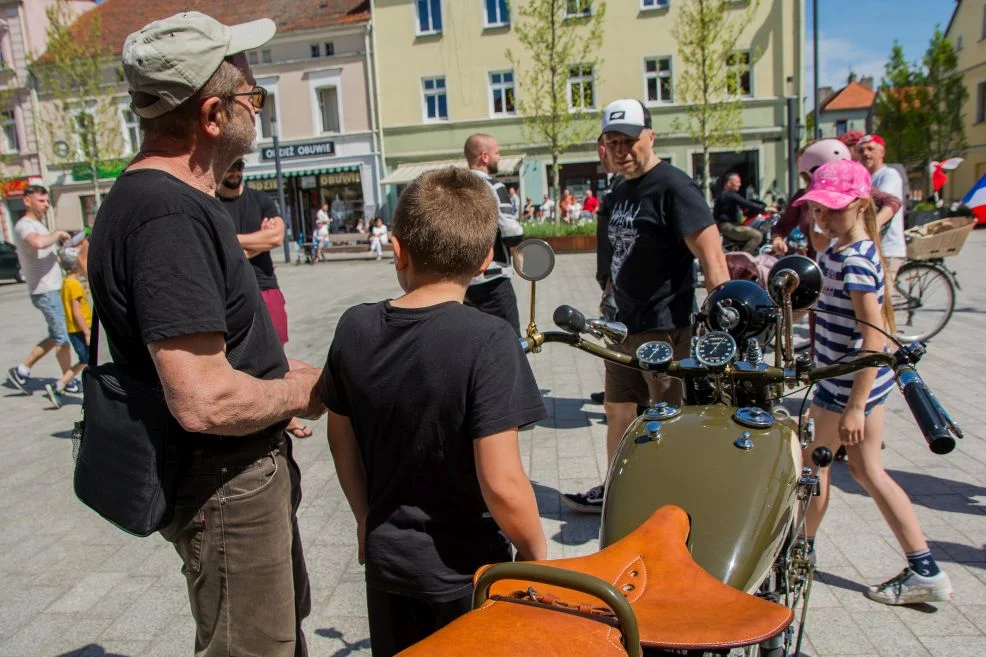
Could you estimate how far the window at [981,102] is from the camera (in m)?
35.9

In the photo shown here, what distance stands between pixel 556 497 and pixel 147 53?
10.6 ft

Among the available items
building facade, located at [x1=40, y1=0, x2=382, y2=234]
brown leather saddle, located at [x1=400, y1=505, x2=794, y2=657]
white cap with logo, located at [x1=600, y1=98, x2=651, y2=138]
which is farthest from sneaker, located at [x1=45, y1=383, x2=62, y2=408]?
building facade, located at [x1=40, y1=0, x2=382, y2=234]

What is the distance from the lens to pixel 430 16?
31.0m

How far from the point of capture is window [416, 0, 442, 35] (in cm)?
3092

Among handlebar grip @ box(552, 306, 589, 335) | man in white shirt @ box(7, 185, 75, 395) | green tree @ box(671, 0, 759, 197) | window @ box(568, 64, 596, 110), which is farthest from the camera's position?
window @ box(568, 64, 596, 110)

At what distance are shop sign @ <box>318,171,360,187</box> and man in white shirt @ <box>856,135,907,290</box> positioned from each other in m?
27.7

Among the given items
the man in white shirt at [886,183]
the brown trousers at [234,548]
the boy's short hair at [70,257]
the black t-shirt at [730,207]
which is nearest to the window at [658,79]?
the black t-shirt at [730,207]

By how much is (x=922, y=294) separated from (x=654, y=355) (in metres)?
6.76

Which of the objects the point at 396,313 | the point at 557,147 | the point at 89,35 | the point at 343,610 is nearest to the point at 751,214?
the point at 343,610

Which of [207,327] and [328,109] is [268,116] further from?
[207,327]

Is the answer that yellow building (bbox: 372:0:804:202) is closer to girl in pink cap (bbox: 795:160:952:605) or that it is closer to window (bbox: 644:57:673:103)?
window (bbox: 644:57:673:103)

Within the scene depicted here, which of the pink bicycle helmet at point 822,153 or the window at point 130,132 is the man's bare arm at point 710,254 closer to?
the pink bicycle helmet at point 822,153

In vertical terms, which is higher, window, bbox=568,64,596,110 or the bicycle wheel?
window, bbox=568,64,596,110

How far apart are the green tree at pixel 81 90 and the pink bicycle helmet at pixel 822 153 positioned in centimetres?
2931
